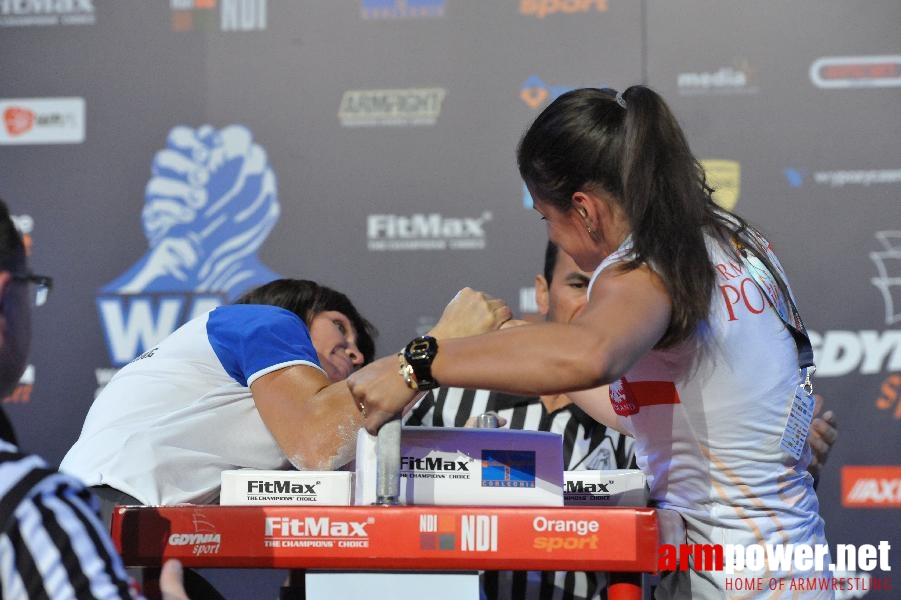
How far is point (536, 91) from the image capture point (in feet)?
13.1

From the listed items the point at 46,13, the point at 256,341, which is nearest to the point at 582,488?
the point at 256,341

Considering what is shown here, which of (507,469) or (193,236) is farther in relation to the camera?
(193,236)

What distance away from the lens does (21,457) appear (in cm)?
115

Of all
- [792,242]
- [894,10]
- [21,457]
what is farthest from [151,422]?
[894,10]

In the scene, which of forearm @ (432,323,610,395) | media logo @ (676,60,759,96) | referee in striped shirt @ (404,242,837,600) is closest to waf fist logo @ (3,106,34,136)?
referee in striped shirt @ (404,242,837,600)

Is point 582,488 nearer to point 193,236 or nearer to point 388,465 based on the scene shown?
point 388,465

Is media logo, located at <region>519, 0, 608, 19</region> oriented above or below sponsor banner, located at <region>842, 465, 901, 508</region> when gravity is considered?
above

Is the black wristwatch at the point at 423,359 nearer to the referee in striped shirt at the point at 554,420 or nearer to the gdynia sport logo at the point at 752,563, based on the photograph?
the gdynia sport logo at the point at 752,563

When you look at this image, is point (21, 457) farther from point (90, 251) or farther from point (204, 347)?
point (90, 251)

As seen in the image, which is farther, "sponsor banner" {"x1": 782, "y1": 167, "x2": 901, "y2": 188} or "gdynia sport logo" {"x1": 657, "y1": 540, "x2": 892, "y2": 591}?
"sponsor banner" {"x1": 782, "y1": 167, "x2": 901, "y2": 188}

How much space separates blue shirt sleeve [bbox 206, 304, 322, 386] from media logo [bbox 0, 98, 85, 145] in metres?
2.34

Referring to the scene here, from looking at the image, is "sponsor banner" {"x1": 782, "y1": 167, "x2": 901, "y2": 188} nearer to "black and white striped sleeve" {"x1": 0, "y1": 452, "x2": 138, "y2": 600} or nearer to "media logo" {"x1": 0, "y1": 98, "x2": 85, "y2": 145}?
"media logo" {"x1": 0, "y1": 98, "x2": 85, "y2": 145}

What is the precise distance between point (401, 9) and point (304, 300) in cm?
187

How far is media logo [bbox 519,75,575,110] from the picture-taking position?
3.99 metres
